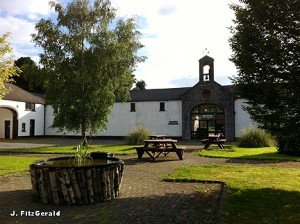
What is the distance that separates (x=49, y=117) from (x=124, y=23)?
2396 cm

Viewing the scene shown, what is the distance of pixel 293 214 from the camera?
20.6 ft

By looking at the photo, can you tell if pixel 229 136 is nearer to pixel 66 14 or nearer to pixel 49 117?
pixel 66 14

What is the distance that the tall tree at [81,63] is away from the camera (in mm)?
23781

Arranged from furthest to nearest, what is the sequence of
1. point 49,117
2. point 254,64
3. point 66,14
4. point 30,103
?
1. point 49,117
2. point 30,103
3. point 66,14
4. point 254,64

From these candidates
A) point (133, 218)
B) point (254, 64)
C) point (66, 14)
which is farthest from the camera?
point (66, 14)

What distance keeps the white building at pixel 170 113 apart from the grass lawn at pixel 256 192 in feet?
77.2

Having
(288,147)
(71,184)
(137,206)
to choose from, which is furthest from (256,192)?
(288,147)

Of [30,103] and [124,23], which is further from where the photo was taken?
[30,103]

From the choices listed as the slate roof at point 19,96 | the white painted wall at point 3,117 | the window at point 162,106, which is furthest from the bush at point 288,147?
the white painted wall at point 3,117

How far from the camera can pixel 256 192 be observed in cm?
823

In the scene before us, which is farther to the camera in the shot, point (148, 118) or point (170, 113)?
point (148, 118)

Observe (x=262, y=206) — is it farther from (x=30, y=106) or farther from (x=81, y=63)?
(x=30, y=106)

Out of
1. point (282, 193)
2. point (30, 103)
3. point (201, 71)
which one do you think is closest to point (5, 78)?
point (282, 193)

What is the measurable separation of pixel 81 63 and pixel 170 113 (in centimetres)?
1668
